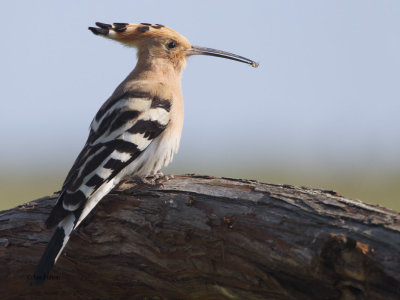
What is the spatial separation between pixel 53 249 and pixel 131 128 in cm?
77

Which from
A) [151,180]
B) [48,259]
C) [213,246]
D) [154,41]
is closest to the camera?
[213,246]

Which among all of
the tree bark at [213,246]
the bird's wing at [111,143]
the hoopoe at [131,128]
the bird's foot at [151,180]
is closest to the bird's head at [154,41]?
the hoopoe at [131,128]

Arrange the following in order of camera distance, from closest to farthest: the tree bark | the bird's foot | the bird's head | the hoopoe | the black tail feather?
the tree bark < the black tail feather < the hoopoe < the bird's foot < the bird's head

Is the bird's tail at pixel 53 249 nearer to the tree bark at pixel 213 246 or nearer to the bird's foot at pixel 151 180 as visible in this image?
the tree bark at pixel 213 246

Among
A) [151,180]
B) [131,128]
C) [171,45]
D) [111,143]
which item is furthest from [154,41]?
[151,180]

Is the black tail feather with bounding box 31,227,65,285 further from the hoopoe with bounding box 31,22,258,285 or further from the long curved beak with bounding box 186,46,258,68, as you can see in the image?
the long curved beak with bounding box 186,46,258,68

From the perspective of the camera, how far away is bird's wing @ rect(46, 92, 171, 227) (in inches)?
105

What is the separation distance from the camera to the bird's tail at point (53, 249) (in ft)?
8.25

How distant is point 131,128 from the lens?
307cm

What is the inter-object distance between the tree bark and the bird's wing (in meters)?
0.11

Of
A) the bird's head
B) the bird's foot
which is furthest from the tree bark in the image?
the bird's head

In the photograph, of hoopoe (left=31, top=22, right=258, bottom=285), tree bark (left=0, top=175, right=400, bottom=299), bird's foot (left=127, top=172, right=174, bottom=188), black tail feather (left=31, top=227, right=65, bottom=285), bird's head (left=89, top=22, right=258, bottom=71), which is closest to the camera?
tree bark (left=0, top=175, right=400, bottom=299)

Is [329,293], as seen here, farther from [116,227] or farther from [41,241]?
[41,241]

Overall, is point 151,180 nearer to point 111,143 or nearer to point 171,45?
point 111,143
